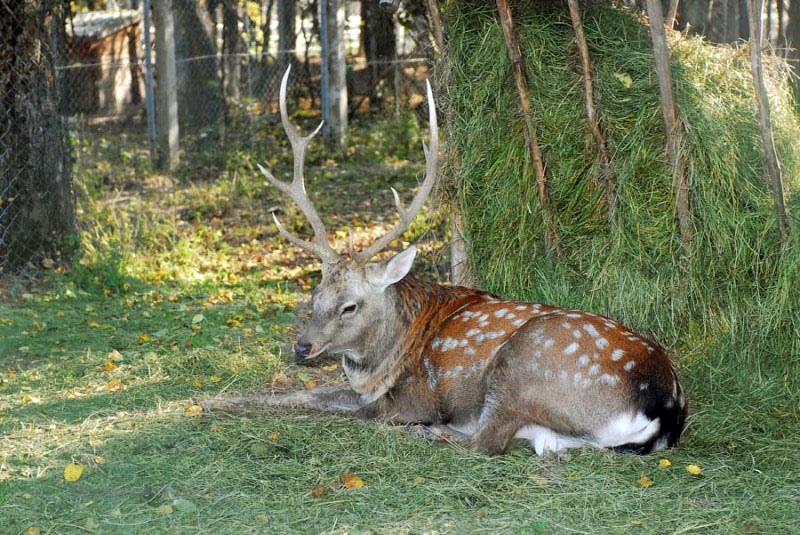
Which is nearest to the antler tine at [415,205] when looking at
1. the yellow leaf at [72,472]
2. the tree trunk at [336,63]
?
the yellow leaf at [72,472]

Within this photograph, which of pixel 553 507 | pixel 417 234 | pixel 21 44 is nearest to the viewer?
pixel 553 507

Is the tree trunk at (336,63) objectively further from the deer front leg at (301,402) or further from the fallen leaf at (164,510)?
the fallen leaf at (164,510)

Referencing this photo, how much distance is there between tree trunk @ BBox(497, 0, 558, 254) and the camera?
216 inches

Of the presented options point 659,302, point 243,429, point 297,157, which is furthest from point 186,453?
point 659,302

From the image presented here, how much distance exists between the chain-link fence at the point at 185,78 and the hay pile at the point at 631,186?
A: 3.32 m

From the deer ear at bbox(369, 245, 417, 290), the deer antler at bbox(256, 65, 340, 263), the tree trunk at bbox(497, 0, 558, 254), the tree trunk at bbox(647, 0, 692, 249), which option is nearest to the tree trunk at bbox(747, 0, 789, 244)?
the tree trunk at bbox(647, 0, 692, 249)

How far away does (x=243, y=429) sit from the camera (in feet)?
15.6

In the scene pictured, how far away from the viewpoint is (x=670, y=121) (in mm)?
5223

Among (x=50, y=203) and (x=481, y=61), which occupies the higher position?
(x=481, y=61)

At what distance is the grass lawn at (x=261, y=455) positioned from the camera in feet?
12.6

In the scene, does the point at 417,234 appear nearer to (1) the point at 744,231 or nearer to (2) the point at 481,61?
(2) the point at 481,61

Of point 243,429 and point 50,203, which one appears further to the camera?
point 50,203

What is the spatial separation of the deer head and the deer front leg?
21 cm

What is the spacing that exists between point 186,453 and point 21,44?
14.1 feet
